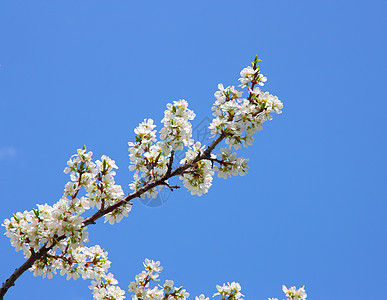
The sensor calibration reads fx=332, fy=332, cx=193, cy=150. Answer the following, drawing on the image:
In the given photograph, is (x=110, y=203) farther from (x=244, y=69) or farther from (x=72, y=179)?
(x=244, y=69)

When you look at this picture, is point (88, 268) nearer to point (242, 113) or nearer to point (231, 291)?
point (231, 291)

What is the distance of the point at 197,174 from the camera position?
588 centimetres

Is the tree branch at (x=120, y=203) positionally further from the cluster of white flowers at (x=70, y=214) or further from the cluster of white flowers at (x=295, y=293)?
the cluster of white flowers at (x=295, y=293)

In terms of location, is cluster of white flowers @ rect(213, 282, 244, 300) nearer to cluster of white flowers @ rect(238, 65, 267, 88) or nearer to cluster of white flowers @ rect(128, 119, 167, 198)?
cluster of white flowers @ rect(128, 119, 167, 198)

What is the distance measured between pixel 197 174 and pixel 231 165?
2.04 ft

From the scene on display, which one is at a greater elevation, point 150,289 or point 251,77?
point 251,77

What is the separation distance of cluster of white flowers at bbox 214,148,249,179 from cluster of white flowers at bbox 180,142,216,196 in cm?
22

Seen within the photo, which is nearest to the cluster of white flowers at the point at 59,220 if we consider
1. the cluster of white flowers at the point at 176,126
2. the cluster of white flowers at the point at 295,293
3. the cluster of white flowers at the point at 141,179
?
the cluster of white flowers at the point at 141,179

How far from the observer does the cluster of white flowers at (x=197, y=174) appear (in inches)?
232

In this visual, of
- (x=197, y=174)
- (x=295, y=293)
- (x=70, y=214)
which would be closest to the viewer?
(x=70, y=214)

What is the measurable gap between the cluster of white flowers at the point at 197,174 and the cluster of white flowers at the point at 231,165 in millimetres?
220

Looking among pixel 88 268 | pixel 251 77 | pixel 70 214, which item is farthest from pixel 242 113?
pixel 88 268

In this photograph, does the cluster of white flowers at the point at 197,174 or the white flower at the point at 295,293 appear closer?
the cluster of white flowers at the point at 197,174

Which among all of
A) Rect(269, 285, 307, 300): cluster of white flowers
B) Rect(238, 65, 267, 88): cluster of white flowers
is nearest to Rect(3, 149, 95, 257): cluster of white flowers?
Rect(238, 65, 267, 88): cluster of white flowers
